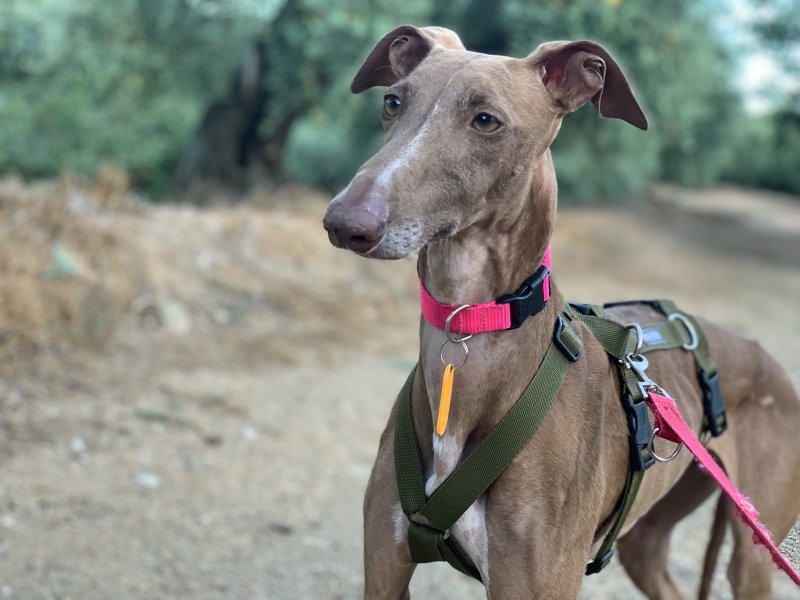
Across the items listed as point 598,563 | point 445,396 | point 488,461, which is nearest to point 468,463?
point 488,461

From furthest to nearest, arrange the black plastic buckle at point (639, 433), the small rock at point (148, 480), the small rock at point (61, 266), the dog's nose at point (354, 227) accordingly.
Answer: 1. the small rock at point (61, 266)
2. the small rock at point (148, 480)
3. the black plastic buckle at point (639, 433)
4. the dog's nose at point (354, 227)

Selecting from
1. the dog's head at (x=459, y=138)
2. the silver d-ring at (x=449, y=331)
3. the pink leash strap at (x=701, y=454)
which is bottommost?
the pink leash strap at (x=701, y=454)

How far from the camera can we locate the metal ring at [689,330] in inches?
119

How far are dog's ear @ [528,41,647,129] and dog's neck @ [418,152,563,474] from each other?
19 cm

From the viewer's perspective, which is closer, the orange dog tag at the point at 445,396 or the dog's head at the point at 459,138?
the dog's head at the point at 459,138

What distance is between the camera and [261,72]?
12008 millimetres

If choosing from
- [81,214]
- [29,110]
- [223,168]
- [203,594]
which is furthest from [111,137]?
[203,594]

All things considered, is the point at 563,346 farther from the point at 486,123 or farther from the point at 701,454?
the point at 486,123

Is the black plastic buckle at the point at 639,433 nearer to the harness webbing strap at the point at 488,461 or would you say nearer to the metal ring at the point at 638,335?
the metal ring at the point at 638,335

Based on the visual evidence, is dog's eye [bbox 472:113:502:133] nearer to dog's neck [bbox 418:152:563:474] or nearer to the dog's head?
the dog's head

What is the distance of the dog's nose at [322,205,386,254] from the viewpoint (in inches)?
77.5

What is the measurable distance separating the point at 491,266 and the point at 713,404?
1.03 metres

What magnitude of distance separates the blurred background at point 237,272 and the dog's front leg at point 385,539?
1.14m

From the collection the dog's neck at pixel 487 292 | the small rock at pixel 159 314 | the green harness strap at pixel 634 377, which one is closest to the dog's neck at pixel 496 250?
the dog's neck at pixel 487 292
